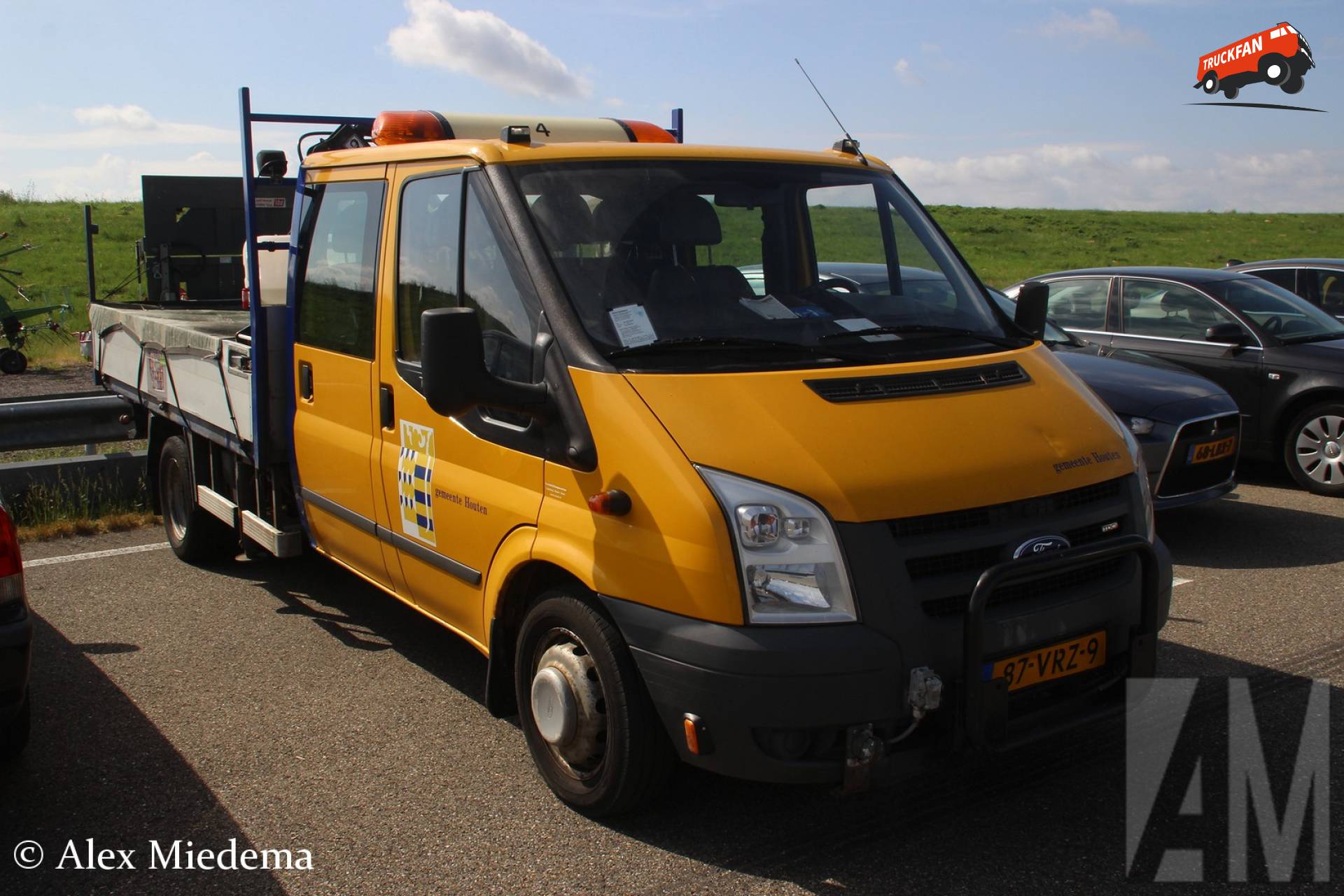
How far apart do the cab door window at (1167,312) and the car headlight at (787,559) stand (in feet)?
24.0

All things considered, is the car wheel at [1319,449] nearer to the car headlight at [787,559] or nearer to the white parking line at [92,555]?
the car headlight at [787,559]

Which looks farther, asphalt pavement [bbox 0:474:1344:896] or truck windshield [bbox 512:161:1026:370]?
truck windshield [bbox 512:161:1026:370]

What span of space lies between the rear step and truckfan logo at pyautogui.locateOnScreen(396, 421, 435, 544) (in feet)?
4.20

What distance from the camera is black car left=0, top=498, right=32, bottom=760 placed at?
383 cm

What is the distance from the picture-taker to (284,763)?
4371mm

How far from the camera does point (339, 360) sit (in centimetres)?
500

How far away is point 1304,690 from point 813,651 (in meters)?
2.81

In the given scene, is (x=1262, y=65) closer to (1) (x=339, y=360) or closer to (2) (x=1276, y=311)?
(2) (x=1276, y=311)

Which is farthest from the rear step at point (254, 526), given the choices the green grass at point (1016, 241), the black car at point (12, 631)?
the green grass at point (1016, 241)

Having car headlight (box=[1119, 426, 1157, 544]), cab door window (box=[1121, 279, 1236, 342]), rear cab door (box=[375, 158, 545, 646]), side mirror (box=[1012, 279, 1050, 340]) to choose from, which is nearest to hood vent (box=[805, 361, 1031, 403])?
car headlight (box=[1119, 426, 1157, 544])

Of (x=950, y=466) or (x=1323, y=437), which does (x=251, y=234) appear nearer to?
(x=950, y=466)

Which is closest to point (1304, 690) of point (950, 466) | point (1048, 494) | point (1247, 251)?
point (1048, 494)

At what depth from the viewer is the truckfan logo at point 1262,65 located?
1795cm

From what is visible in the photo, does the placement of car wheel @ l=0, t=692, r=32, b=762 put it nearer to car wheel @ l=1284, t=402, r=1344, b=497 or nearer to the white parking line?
the white parking line
